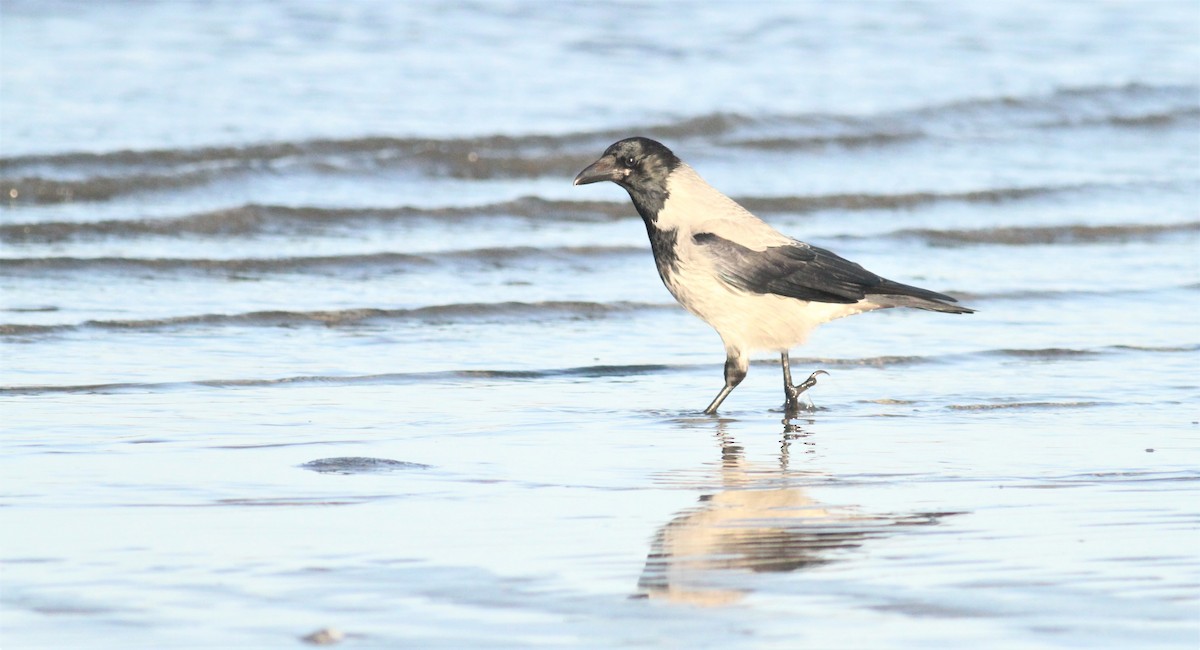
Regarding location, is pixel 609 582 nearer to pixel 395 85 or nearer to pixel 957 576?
Result: pixel 957 576

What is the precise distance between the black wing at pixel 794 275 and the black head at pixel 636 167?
36cm

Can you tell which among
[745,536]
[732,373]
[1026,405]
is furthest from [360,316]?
[745,536]

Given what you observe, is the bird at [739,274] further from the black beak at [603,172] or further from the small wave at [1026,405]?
the small wave at [1026,405]

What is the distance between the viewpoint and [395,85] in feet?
55.1

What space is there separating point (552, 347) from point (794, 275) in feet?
5.94

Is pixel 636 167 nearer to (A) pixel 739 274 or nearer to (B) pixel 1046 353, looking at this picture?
(A) pixel 739 274

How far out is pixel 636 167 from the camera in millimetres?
7426

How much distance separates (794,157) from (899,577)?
435 inches

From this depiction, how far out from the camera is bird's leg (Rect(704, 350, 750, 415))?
23.7ft

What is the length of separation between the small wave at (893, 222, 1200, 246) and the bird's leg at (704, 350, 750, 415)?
502 centimetres

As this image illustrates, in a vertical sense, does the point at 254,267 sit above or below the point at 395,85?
below

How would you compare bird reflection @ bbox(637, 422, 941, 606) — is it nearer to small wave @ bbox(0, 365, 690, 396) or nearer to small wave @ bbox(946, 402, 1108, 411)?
small wave @ bbox(946, 402, 1108, 411)

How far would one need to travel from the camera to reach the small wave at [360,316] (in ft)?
28.8

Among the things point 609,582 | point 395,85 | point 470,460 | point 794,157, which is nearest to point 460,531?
point 609,582
